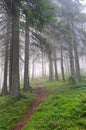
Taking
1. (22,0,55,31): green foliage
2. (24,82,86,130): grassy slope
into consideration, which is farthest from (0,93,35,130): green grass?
(22,0,55,31): green foliage

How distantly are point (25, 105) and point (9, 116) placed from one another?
1.85 m

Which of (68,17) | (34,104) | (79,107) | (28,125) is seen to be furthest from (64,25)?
(28,125)

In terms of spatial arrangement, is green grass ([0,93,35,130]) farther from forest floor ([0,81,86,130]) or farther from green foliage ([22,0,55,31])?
green foliage ([22,0,55,31])

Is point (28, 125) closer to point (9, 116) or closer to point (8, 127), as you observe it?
point (8, 127)

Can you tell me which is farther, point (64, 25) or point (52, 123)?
point (64, 25)

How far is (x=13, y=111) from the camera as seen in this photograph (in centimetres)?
1177

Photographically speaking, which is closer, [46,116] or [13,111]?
[46,116]

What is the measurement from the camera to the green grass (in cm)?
1010

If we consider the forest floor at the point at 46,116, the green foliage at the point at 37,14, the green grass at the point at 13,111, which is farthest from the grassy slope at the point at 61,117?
the green foliage at the point at 37,14

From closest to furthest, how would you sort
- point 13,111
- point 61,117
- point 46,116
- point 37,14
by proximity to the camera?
point 61,117, point 46,116, point 13,111, point 37,14

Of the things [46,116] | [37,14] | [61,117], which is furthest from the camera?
[37,14]

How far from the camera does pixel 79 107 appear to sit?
A: 10.4m

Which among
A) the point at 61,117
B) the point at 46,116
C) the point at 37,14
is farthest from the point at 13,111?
the point at 37,14

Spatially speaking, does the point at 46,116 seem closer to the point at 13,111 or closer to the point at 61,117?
the point at 61,117
